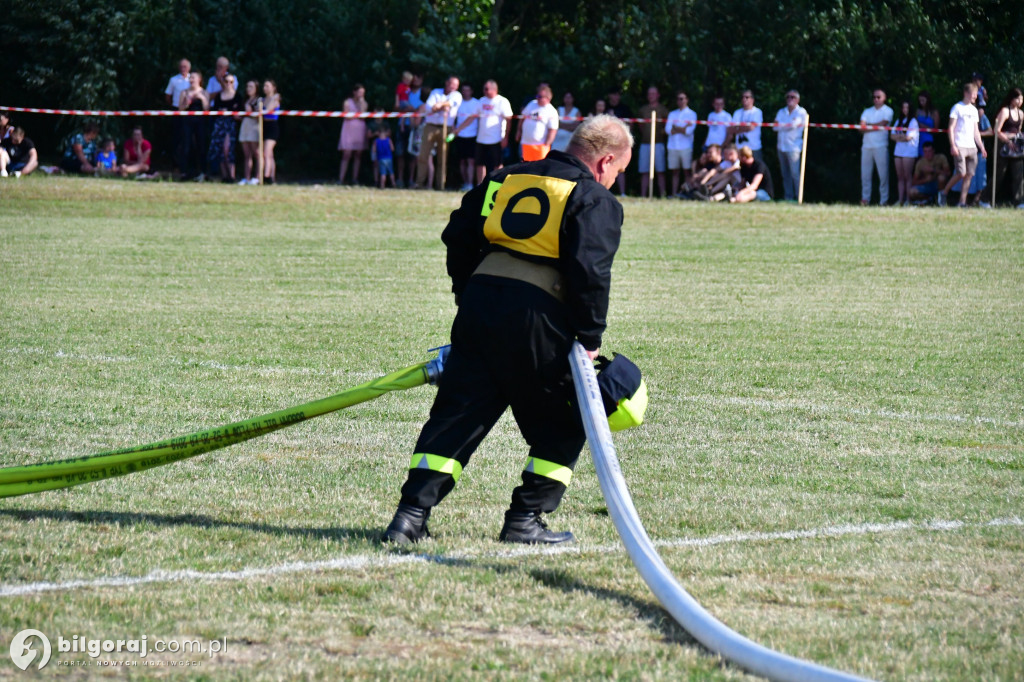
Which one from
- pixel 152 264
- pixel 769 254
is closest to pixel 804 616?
pixel 152 264

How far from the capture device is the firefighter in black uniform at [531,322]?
491 centimetres

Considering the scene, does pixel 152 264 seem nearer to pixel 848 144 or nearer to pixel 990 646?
pixel 990 646

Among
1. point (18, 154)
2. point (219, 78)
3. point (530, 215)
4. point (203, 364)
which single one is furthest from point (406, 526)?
point (18, 154)

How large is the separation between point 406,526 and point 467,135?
19180 millimetres

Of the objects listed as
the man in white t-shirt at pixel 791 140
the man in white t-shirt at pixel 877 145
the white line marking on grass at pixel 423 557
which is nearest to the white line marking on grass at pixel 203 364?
the white line marking on grass at pixel 423 557

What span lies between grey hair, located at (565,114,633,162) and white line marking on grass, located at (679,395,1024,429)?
319 cm

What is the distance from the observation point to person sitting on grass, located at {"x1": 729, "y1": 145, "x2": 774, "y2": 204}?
74.1 feet

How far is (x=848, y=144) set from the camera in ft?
87.4

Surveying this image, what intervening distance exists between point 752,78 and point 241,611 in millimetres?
24636

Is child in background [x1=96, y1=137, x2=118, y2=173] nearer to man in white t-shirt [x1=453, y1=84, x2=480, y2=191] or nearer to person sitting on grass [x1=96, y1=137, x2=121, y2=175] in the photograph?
person sitting on grass [x1=96, y1=137, x2=121, y2=175]

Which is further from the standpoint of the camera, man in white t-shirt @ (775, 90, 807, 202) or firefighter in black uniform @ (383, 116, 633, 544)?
man in white t-shirt @ (775, 90, 807, 202)

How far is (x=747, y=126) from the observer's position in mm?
22781

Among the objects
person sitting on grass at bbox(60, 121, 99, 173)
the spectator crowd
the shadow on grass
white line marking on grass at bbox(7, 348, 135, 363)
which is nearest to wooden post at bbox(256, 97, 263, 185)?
the spectator crowd

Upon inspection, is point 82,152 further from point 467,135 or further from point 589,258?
point 589,258
